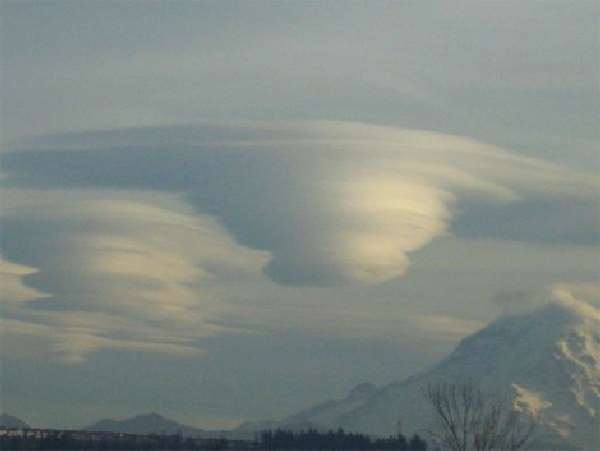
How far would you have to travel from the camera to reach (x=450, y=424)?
17525cm

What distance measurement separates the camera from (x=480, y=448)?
172750mm

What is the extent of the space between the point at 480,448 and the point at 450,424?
4.95 metres
